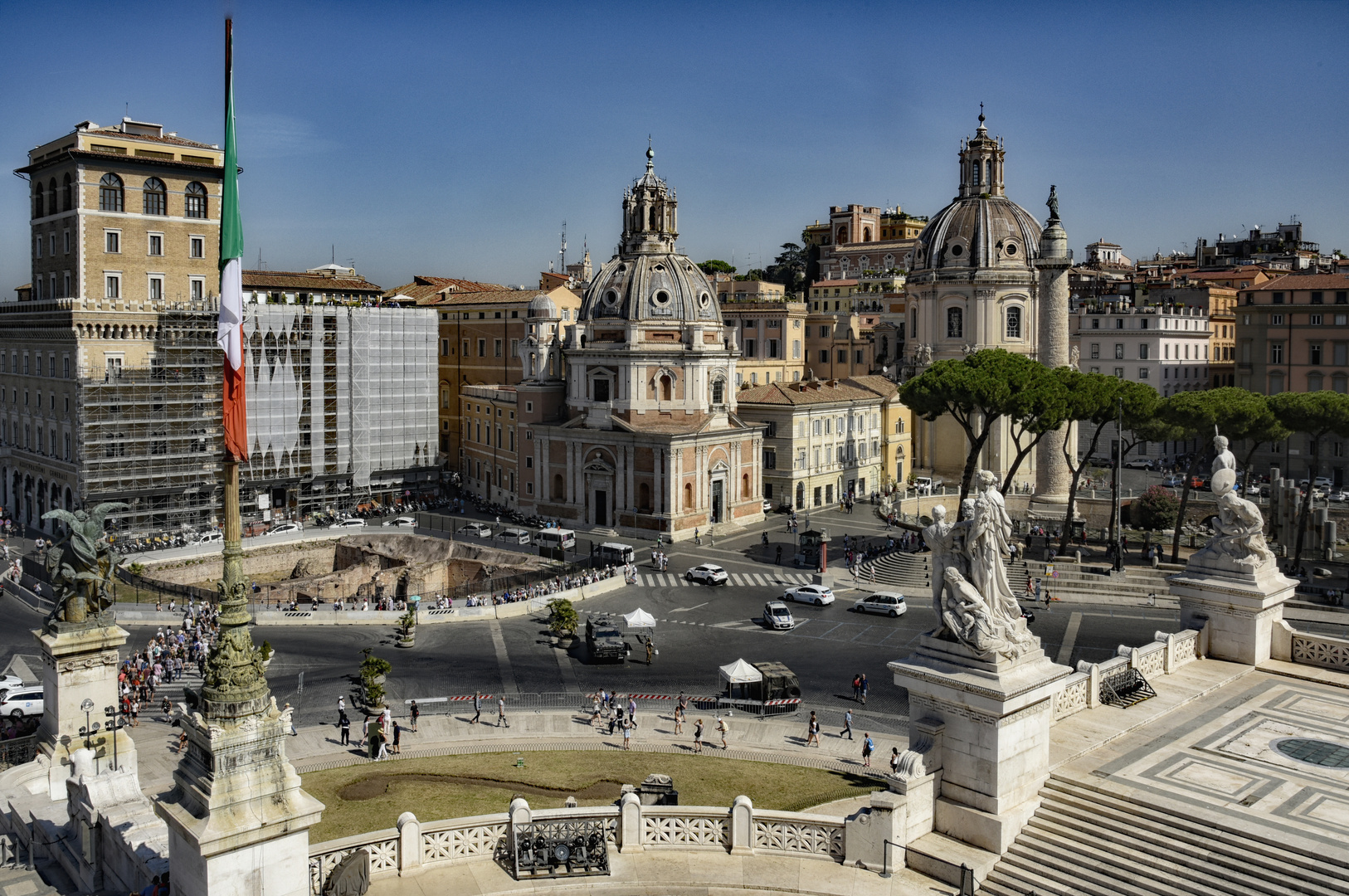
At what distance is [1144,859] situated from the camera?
1477 cm

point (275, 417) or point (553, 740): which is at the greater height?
point (275, 417)

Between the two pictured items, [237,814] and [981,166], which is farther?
[981,166]

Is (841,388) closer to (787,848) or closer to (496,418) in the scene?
(496,418)

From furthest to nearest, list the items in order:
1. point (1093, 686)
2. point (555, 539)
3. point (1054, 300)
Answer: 1. point (1054, 300)
2. point (555, 539)
3. point (1093, 686)

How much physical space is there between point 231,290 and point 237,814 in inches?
243

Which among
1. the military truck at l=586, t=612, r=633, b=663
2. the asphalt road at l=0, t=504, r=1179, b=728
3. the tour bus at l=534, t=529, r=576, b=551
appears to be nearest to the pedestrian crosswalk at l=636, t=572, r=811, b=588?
the asphalt road at l=0, t=504, r=1179, b=728

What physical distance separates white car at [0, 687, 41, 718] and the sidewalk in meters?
2.58

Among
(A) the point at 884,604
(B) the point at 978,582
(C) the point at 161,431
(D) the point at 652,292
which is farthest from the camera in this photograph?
(D) the point at 652,292

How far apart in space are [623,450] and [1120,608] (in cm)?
2655

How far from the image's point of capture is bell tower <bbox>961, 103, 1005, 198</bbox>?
7406 centimetres

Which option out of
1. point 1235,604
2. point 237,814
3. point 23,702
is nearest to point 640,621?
point 23,702

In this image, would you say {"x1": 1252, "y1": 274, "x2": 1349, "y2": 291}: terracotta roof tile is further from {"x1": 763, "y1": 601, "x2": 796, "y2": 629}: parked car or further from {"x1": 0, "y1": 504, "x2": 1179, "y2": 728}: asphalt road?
{"x1": 763, "y1": 601, "x2": 796, "y2": 629}: parked car

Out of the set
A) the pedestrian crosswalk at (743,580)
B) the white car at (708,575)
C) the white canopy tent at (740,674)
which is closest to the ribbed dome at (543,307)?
the pedestrian crosswalk at (743,580)

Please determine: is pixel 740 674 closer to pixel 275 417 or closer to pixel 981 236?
pixel 275 417
